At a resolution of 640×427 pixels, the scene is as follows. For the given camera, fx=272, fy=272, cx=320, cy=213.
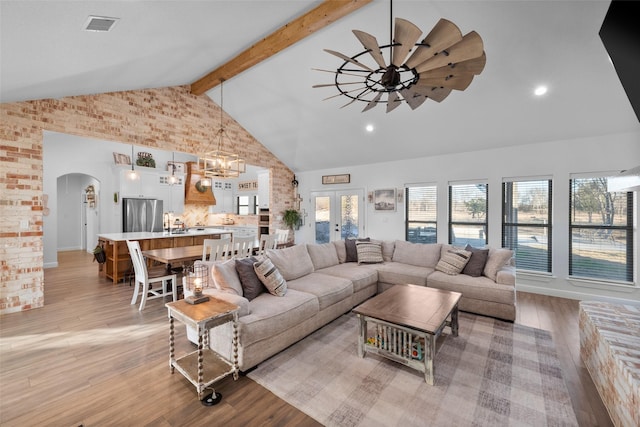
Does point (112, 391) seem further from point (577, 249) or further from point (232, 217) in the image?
point (232, 217)

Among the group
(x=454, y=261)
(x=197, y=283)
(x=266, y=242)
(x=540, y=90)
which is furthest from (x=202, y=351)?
(x=540, y=90)

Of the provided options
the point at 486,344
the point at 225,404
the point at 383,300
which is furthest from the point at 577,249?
the point at 225,404

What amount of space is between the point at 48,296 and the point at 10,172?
1970 millimetres

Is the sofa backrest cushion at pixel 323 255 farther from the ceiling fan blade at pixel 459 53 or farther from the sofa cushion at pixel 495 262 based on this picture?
the ceiling fan blade at pixel 459 53

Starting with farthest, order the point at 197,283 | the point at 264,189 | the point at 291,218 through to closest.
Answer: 1. the point at 264,189
2. the point at 291,218
3. the point at 197,283

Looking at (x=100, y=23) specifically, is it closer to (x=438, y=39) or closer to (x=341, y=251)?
(x=438, y=39)

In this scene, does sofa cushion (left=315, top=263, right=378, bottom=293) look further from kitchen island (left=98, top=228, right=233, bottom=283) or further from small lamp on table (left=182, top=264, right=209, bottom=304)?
kitchen island (left=98, top=228, right=233, bottom=283)

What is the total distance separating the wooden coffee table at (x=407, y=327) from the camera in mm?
2221

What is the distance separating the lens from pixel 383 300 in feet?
9.37

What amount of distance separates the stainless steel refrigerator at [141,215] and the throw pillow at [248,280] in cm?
602

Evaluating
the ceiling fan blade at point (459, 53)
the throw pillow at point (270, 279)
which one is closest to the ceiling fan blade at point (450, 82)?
the ceiling fan blade at point (459, 53)

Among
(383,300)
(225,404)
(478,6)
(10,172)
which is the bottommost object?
(225,404)

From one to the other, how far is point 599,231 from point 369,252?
359 centimetres

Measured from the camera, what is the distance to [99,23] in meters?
2.39
